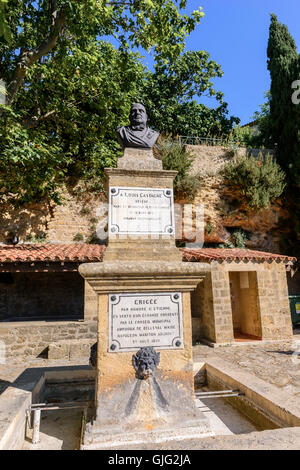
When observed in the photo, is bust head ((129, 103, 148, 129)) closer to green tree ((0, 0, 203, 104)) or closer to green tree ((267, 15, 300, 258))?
green tree ((0, 0, 203, 104))

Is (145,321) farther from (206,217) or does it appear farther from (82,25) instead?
(206,217)

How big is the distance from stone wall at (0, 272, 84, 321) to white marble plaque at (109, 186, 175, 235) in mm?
8520

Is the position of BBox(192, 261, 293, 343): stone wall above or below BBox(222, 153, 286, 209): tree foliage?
below

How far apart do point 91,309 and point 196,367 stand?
4.93m

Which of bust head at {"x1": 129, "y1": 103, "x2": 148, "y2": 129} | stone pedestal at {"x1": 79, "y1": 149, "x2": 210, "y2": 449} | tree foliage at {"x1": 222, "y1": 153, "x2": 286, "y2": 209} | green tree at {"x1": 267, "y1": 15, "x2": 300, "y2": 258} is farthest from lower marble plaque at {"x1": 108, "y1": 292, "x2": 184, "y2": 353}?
green tree at {"x1": 267, "y1": 15, "x2": 300, "y2": 258}

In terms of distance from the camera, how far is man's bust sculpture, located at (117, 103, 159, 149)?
3.68 metres

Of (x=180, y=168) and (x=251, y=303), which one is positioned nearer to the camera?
(x=251, y=303)

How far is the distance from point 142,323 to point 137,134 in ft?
8.16

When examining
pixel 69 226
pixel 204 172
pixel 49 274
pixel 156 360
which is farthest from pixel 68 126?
pixel 156 360

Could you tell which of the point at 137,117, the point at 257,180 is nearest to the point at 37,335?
the point at 137,117

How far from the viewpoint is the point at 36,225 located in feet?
40.7

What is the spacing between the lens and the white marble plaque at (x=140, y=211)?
331cm

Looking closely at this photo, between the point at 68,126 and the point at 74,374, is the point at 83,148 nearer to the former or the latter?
the point at 68,126

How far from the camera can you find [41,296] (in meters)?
11.2
